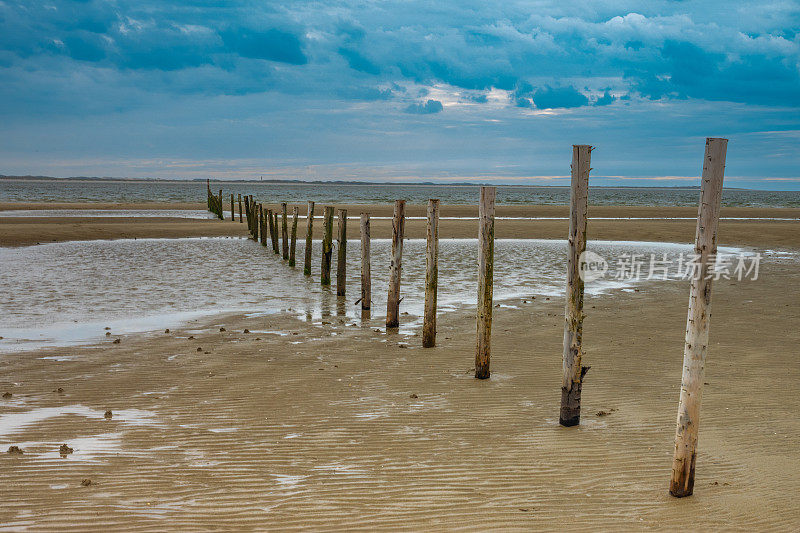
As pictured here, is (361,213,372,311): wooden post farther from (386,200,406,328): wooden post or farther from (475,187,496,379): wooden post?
(475,187,496,379): wooden post

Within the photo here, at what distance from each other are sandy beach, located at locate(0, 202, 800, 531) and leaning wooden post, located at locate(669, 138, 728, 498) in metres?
0.24

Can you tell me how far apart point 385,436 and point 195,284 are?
432 inches

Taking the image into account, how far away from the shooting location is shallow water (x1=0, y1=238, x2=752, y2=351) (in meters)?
11.7

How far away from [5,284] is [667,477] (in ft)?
50.4

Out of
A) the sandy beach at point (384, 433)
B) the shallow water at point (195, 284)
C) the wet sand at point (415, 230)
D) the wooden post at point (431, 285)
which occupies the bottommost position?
the wet sand at point (415, 230)

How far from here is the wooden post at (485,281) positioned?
25.8 feet

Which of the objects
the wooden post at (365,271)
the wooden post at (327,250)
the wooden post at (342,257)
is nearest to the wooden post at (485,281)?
the wooden post at (365,271)

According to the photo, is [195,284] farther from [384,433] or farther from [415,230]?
[415,230]

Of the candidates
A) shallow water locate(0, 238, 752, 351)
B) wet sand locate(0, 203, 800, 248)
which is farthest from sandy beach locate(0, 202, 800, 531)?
wet sand locate(0, 203, 800, 248)

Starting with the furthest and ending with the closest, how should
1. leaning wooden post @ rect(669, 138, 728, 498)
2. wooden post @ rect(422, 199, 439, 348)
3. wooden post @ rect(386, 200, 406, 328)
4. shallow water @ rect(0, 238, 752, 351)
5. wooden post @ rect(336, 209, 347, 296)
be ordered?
wooden post @ rect(336, 209, 347, 296)
shallow water @ rect(0, 238, 752, 351)
wooden post @ rect(386, 200, 406, 328)
wooden post @ rect(422, 199, 439, 348)
leaning wooden post @ rect(669, 138, 728, 498)

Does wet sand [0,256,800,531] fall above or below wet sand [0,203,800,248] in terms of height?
above

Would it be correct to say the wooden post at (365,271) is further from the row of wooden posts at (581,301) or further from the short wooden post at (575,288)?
the short wooden post at (575,288)

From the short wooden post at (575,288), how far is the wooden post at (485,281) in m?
1.70

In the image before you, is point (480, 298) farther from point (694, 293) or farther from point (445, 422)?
point (694, 293)
